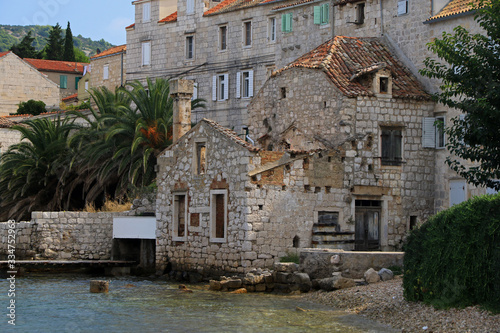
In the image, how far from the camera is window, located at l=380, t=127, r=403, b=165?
2836cm

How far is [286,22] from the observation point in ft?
128

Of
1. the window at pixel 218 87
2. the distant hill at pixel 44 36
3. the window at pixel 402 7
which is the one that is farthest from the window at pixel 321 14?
the distant hill at pixel 44 36

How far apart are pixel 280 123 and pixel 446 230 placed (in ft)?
43.3

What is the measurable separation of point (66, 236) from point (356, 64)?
1299 cm

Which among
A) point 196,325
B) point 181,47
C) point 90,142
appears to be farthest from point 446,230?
point 181,47

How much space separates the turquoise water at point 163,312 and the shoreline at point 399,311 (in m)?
0.46

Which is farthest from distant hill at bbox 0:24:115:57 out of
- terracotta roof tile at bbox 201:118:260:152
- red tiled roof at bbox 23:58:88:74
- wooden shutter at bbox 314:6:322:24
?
terracotta roof tile at bbox 201:118:260:152

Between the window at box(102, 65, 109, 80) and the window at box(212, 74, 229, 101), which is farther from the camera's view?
the window at box(102, 65, 109, 80)

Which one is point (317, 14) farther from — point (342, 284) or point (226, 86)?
point (342, 284)

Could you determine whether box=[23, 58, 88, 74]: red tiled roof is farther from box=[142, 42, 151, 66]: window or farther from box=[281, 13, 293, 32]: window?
box=[281, 13, 293, 32]: window

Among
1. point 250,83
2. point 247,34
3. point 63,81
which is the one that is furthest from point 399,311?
point 63,81

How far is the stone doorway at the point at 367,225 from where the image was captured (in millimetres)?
28172

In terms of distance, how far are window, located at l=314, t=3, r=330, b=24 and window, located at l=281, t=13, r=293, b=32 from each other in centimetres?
216

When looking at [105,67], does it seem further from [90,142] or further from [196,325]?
[196,325]
